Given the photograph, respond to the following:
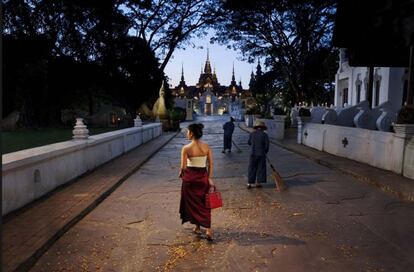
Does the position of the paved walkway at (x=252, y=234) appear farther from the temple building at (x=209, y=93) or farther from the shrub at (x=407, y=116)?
the temple building at (x=209, y=93)

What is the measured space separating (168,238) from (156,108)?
28.1 m

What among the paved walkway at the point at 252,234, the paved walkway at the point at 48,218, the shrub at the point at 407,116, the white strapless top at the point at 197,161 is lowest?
the paved walkway at the point at 252,234

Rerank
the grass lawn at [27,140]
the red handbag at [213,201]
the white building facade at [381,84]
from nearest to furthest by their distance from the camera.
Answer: the red handbag at [213,201] → the grass lawn at [27,140] → the white building facade at [381,84]

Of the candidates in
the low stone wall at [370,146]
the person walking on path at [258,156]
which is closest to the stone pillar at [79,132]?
the person walking on path at [258,156]

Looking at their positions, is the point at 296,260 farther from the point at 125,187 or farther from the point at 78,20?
the point at 78,20

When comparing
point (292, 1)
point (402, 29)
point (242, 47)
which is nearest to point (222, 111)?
point (242, 47)

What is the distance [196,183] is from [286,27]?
31671 mm

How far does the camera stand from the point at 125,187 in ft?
27.7

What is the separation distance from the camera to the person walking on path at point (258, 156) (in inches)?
328

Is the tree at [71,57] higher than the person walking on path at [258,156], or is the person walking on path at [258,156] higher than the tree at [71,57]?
the tree at [71,57]

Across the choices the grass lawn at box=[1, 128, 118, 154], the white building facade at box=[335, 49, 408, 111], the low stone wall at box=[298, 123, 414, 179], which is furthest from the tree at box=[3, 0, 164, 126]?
the low stone wall at box=[298, 123, 414, 179]

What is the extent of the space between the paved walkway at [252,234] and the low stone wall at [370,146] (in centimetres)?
168

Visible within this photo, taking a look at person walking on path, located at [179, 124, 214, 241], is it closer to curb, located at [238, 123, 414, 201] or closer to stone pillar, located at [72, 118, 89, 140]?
curb, located at [238, 123, 414, 201]

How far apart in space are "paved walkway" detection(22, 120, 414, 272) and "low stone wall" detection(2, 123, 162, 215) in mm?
1216
